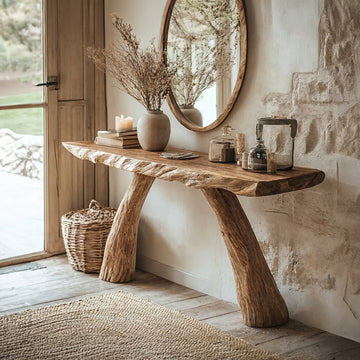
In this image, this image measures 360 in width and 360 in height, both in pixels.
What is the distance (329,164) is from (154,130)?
106 cm

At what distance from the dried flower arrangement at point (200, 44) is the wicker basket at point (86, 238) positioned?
96 cm

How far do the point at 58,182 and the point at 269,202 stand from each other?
5.56 ft

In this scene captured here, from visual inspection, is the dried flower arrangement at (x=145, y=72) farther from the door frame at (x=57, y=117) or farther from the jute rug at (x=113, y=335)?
the jute rug at (x=113, y=335)

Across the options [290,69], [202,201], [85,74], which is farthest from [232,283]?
[85,74]

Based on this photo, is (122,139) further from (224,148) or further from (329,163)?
(329,163)

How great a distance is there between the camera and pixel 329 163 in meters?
3.17

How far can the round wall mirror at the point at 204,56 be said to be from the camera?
138 inches

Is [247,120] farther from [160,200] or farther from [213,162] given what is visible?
[160,200]

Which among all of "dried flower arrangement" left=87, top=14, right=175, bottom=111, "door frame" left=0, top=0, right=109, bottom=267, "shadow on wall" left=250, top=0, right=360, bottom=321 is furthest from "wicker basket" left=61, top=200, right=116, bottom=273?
"shadow on wall" left=250, top=0, right=360, bottom=321

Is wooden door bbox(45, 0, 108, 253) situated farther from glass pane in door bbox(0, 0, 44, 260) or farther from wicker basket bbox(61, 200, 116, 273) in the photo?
wicker basket bbox(61, 200, 116, 273)

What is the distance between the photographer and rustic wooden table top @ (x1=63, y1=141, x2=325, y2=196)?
2.89 m

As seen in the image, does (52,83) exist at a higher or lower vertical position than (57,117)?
higher

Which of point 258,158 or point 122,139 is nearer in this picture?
point 258,158

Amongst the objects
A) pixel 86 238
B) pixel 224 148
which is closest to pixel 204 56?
pixel 224 148
